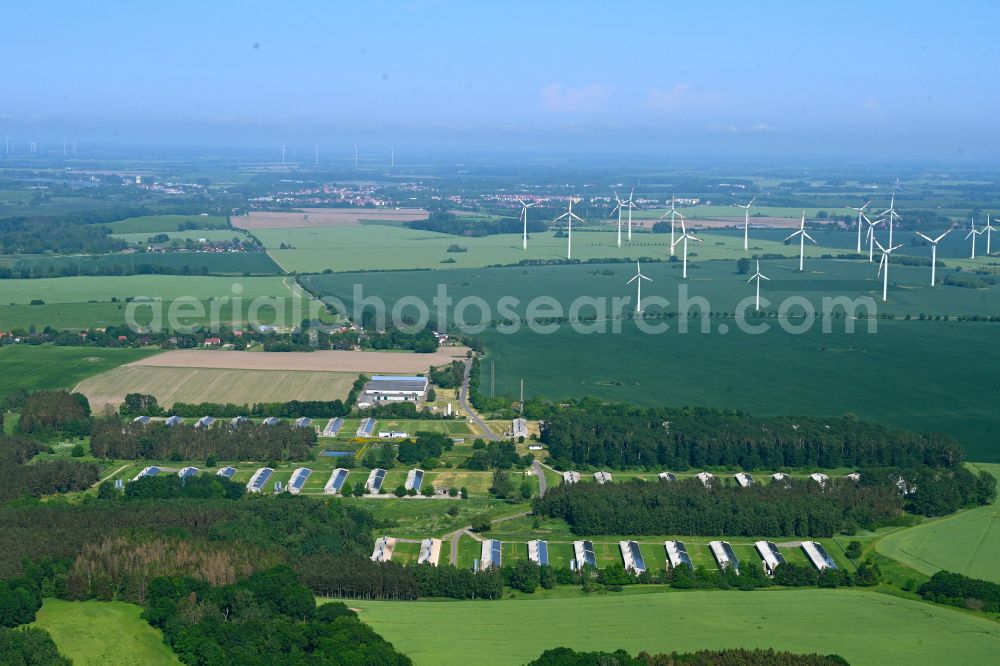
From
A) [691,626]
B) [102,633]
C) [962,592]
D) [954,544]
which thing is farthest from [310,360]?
[962,592]

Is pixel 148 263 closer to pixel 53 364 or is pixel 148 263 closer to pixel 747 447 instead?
pixel 53 364

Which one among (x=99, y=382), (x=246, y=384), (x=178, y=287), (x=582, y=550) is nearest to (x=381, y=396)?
(x=246, y=384)

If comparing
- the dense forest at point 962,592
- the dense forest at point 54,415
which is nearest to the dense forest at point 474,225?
the dense forest at point 54,415

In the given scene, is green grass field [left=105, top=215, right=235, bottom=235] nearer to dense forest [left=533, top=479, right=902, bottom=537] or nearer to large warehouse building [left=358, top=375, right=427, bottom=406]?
large warehouse building [left=358, top=375, right=427, bottom=406]

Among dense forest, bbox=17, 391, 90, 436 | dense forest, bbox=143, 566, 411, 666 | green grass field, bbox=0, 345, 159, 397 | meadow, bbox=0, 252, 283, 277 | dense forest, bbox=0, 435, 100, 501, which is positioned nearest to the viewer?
dense forest, bbox=143, 566, 411, 666

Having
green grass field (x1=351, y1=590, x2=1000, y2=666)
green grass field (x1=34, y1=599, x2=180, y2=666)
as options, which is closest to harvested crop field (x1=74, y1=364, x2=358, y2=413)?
green grass field (x1=34, y1=599, x2=180, y2=666)

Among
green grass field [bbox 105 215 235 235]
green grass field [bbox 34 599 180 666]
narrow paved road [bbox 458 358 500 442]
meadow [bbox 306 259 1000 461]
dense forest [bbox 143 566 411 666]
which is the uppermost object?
green grass field [bbox 105 215 235 235]
